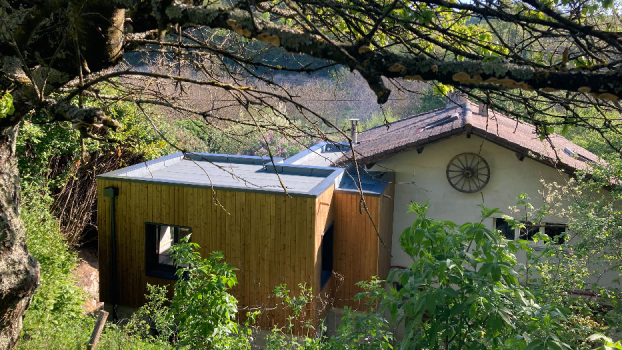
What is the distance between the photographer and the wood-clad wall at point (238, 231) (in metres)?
6.66

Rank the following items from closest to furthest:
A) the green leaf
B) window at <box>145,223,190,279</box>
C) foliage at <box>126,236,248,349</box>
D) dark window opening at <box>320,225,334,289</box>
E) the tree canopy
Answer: the tree canopy, the green leaf, foliage at <box>126,236,248,349</box>, window at <box>145,223,190,279</box>, dark window opening at <box>320,225,334,289</box>

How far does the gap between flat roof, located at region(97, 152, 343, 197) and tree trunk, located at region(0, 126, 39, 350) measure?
12.7 ft

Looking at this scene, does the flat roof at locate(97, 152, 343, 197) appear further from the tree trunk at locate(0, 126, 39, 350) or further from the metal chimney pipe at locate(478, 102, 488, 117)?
the tree trunk at locate(0, 126, 39, 350)

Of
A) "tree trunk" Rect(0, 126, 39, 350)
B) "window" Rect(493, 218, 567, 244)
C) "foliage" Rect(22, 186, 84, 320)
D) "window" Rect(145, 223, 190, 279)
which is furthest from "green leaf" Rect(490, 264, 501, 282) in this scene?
"window" Rect(493, 218, 567, 244)

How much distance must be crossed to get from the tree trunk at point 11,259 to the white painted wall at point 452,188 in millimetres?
6123

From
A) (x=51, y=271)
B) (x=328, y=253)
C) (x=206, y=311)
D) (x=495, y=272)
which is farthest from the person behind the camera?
(x=328, y=253)

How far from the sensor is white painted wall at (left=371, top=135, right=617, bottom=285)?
7.91 meters

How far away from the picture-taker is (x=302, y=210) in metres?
6.57

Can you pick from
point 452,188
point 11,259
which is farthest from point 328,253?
point 11,259

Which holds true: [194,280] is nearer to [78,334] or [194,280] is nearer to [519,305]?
[78,334]

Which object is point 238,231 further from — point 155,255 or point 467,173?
point 467,173

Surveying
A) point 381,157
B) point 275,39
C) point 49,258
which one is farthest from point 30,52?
point 381,157

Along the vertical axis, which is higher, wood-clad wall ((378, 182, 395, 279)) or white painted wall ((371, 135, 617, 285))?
white painted wall ((371, 135, 617, 285))

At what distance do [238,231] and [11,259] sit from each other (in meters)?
4.36
